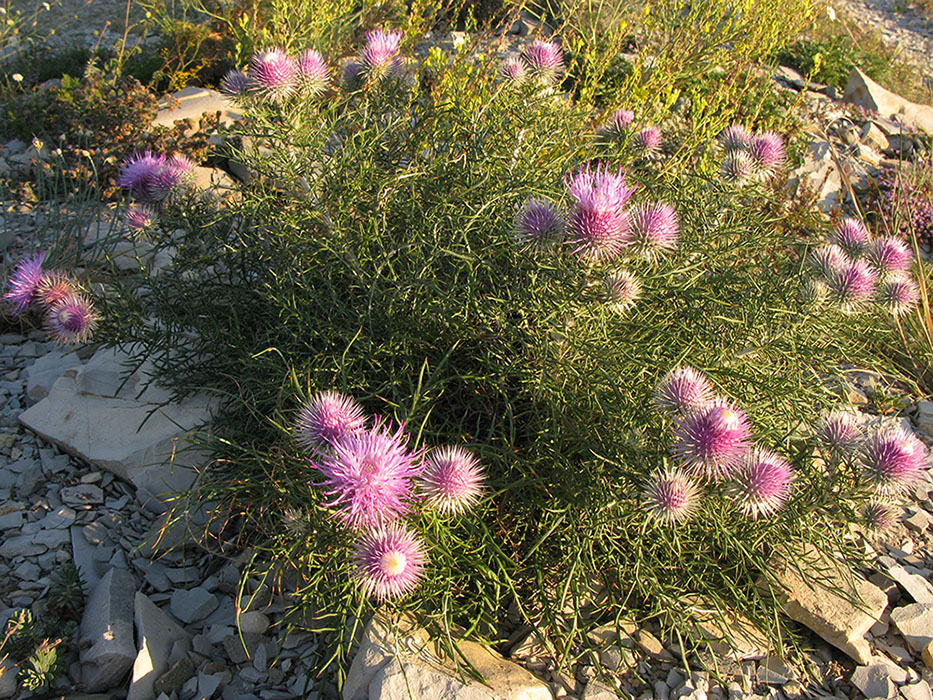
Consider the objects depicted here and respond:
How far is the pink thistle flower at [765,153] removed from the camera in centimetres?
302

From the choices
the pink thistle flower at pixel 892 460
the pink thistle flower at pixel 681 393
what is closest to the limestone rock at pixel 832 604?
the pink thistle flower at pixel 892 460

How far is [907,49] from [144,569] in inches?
468

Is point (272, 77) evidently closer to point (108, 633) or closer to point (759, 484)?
point (108, 633)

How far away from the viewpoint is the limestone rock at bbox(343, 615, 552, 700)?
2.17 meters

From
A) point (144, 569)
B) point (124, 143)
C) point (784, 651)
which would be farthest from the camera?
point (124, 143)

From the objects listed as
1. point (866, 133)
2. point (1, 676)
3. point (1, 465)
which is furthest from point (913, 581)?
point (866, 133)

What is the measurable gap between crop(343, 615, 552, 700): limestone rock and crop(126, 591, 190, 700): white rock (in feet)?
2.08

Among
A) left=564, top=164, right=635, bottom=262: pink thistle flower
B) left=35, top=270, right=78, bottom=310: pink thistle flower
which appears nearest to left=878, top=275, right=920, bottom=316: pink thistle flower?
left=564, top=164, right=635, bottom=262: pink thistle flower

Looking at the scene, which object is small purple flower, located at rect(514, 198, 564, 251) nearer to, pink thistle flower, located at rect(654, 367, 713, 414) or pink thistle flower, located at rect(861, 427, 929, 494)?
pink thistle flower, located at rect(654, 367, 713, 414)

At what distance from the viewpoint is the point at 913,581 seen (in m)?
2.90

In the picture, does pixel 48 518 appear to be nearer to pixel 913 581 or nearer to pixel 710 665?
pixel 710 665

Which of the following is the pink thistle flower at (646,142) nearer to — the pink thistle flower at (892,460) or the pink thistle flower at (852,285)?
the pink thistle flower at (852,285)

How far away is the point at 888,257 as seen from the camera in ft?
9.22

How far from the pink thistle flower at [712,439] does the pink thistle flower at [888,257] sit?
1169 millimetres
